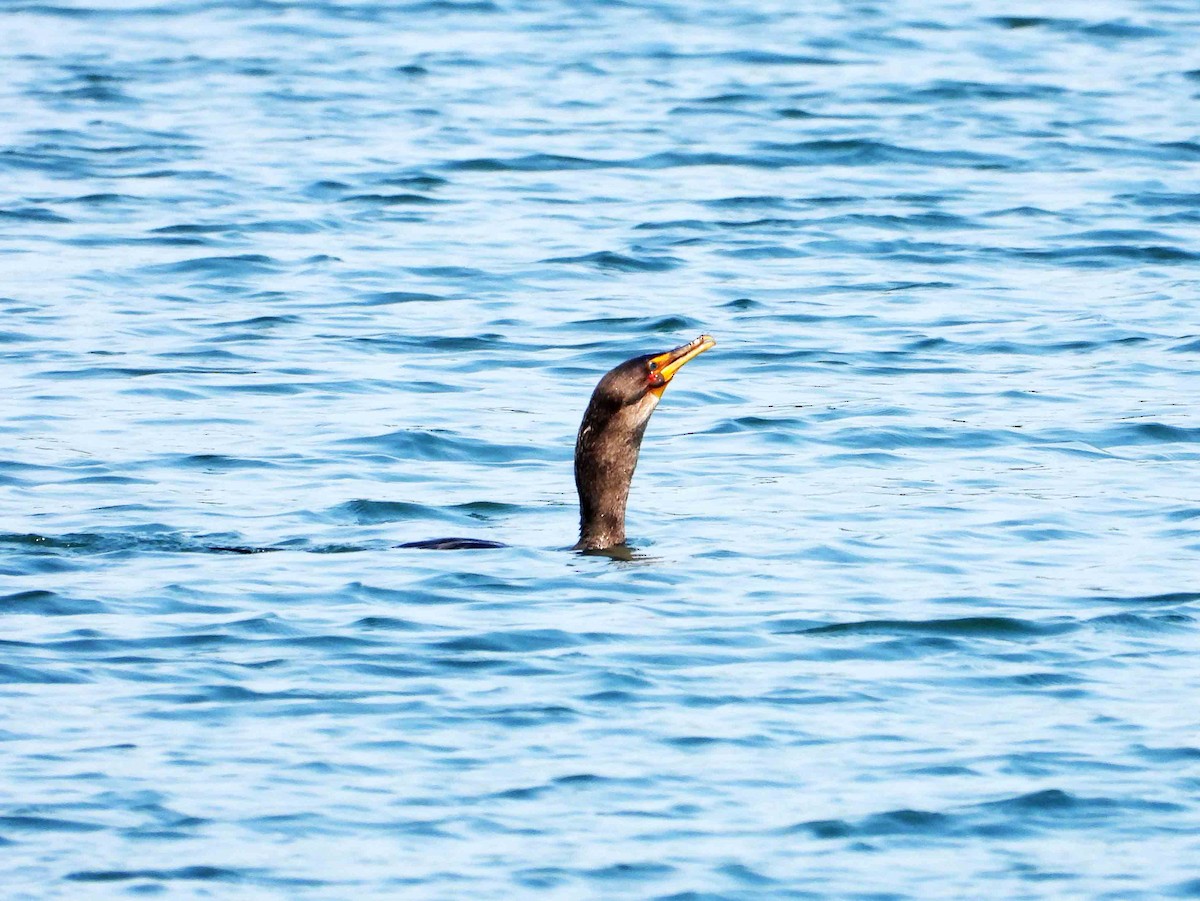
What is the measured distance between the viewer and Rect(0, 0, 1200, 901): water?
23.9 feet

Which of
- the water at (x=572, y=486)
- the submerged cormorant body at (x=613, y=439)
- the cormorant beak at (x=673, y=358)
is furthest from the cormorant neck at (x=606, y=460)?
the water at (x=572, y=486)

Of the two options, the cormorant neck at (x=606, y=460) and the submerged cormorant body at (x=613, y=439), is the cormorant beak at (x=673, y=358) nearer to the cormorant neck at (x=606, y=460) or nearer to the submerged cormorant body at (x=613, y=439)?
the submerged cormorant body at (x=613, y=439)

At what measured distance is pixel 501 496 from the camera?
11.7 meters

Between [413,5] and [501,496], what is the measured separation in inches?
733

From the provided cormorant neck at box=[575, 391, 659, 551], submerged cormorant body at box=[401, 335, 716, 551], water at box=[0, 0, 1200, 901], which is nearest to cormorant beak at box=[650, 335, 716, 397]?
submerged cormorant body at box=[401, 335, 716, 551]

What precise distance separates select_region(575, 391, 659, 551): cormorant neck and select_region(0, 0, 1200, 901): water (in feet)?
1.20

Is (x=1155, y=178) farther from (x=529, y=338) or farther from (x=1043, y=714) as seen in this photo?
(x=1043, y=714)

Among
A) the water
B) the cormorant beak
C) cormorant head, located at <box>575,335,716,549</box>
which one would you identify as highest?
the cormorant beak

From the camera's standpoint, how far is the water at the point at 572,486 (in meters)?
7.30

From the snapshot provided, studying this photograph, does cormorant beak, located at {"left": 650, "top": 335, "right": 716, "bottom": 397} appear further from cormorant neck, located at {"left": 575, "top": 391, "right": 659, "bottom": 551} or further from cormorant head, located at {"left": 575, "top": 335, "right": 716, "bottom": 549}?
cormorant neck, located at {"left": 575, "top": 391, "right": 659, "bottom": 551}

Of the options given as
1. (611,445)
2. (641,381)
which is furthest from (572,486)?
(641,381)

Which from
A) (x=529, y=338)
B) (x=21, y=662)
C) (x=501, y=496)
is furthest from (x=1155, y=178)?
(x=21, y=662)

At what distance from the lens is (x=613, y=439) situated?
10555 mm

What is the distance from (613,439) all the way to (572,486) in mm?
1516
